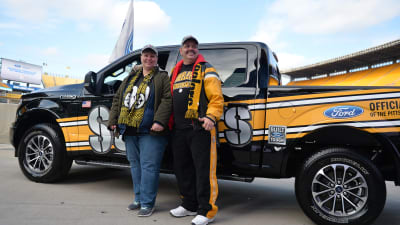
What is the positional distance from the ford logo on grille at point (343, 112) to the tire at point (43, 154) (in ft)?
11.0

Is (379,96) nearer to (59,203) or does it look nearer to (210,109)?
(210,109)

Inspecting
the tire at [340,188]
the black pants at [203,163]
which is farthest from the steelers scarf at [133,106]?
the tire at [340,188]

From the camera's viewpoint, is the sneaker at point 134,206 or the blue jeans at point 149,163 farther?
the sneaker at point 134,206

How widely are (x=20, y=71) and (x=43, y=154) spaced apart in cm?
4384

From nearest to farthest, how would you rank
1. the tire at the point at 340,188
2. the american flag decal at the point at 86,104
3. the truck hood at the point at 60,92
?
the tire at the point at 340,188 → the american flag decal at the point at 86,104 → the truck hood at the point at 60,92

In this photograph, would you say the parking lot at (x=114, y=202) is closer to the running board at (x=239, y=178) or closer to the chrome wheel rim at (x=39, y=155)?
the chrome wheel rim at (x=39, y=155)

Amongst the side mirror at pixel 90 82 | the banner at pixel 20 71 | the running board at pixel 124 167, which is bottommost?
the running board at pixel 124 167

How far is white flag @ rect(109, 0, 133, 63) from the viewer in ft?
24.3

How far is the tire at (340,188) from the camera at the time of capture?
259cm

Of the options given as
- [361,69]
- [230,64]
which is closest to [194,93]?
[230,64]

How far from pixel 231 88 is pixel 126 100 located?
3.68 feet

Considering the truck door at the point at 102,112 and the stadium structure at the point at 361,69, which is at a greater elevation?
the stadium structure at the point at 361,69

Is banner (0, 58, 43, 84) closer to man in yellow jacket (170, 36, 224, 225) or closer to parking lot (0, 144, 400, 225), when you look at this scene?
parking lot (0, 144, 400, 225)

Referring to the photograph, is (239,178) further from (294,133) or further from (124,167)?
(124,167)
